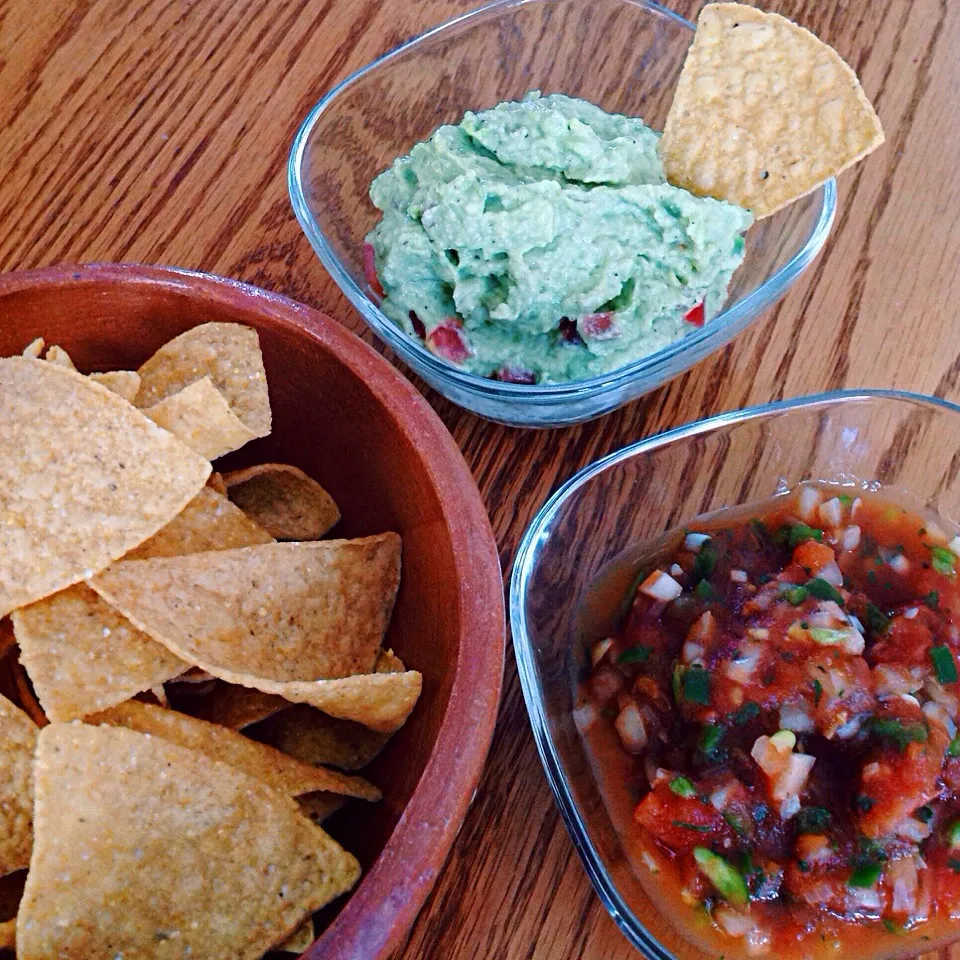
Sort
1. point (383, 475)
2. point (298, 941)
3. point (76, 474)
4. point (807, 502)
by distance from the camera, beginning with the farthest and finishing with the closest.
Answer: point (807, 502) < point (383, 475) < point (76, 474) < point (298, 941)

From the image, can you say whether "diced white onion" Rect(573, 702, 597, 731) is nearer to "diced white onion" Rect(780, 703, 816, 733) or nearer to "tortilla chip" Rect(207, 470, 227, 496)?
"diced white onion" Rect(780, 703, 816, 733)

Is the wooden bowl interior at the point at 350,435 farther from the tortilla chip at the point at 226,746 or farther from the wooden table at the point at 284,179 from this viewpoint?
the wooden table at the point at 284,179

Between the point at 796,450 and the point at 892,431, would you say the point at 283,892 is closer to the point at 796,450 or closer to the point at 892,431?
the point at 796,450

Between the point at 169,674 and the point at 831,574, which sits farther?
the point at 831,574

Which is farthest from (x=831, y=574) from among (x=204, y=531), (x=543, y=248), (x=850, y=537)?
(x=204, y=531)

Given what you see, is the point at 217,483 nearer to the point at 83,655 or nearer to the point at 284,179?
the point at 83,655

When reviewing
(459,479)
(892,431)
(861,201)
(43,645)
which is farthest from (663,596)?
(861,201)
